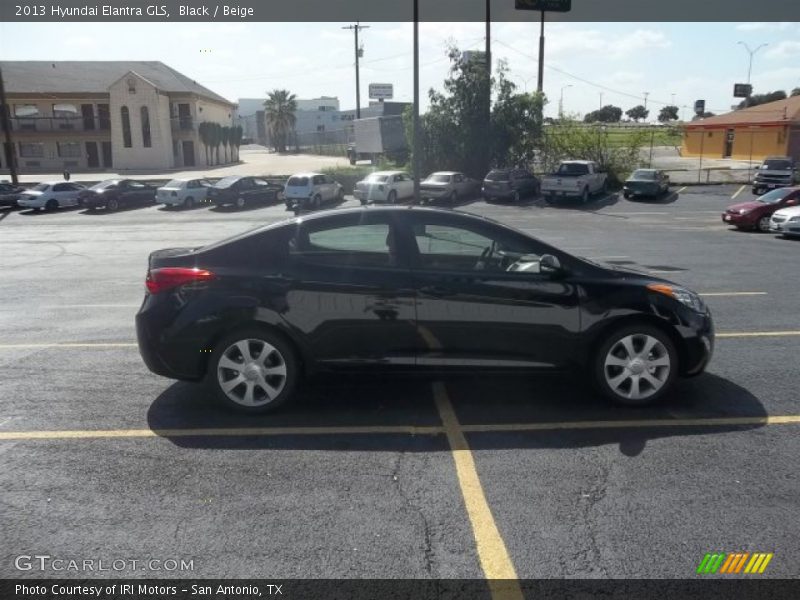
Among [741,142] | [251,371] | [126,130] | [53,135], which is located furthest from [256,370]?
[53,135]

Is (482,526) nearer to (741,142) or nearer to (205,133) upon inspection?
(741,142)

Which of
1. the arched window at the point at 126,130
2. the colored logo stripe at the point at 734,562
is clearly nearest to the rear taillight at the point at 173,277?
the colored logo stripe at the point at 734,562

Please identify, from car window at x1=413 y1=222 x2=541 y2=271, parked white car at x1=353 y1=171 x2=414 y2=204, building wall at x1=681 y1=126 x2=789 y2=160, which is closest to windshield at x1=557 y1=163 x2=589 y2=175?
parked white car at x1=353 y1=171 x2=414 y2=204

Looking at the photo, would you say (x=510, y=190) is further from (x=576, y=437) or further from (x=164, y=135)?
(x=164, y=135)

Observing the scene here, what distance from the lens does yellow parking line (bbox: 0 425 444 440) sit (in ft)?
15.5

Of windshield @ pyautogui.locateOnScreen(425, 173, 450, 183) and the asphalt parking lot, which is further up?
windshield @ pyautogui.locateOnScreen(425, 173, 450, 183)

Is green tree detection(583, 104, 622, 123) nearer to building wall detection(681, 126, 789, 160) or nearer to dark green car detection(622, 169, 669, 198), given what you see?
building wall detection(681, 126, 789, 160)

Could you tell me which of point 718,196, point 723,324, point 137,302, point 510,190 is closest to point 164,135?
point 510,190

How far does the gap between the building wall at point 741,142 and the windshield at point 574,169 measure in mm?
20266

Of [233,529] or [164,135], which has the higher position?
[164,135]

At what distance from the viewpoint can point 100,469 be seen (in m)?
4.22

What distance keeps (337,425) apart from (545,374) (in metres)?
1.67

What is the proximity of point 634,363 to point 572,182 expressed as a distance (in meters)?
26.5

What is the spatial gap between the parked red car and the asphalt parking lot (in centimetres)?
1513
